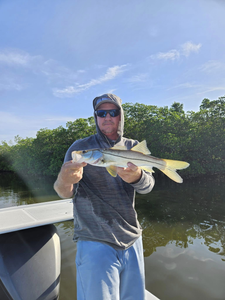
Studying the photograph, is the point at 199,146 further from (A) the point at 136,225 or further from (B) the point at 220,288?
(A) the point at 136,225

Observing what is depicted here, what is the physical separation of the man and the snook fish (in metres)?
0.09

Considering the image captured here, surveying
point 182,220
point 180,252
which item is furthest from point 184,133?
point 180,252

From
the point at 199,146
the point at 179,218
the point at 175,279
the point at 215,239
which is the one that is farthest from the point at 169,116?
the point at 175,279

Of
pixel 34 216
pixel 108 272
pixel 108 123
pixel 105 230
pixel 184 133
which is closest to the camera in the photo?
pixel 108 272

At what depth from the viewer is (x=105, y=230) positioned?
2080 mm

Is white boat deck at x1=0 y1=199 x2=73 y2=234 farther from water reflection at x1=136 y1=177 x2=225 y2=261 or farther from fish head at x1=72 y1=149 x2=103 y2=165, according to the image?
water reflection at x1=136 y1=177 x2=225 y2=261

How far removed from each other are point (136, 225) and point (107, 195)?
21.2 inches

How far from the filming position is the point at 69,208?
4.82 meters

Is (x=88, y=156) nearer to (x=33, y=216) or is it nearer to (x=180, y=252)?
(x=33, y=216)

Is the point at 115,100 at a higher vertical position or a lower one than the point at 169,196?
higher

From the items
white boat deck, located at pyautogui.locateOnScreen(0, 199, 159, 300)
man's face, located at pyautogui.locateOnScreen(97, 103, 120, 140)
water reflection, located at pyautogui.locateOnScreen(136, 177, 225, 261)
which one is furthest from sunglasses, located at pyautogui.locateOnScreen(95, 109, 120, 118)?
water reflection, located at pyautogui.locateOnScreen(136, 177, 225, 261)

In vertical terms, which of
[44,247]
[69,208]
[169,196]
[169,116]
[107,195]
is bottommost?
[169,196]

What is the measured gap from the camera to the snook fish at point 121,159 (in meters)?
1.99

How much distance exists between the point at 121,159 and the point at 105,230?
820 millimetres
